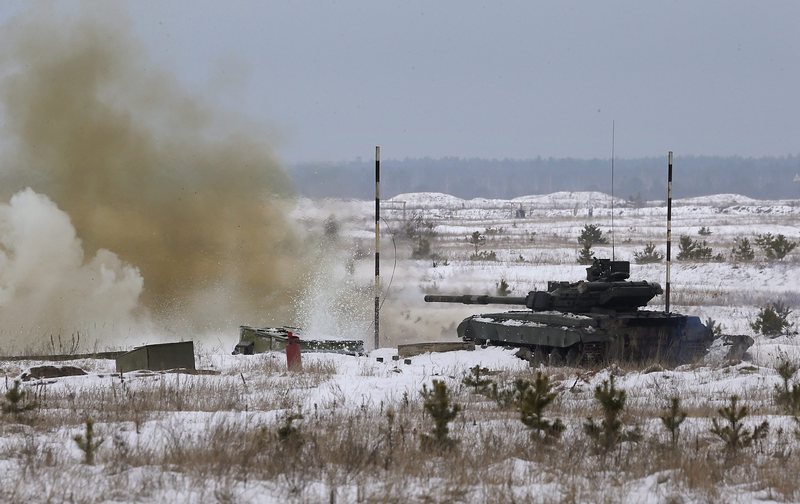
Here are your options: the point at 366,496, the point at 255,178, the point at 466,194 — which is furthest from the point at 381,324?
the point at 466,194

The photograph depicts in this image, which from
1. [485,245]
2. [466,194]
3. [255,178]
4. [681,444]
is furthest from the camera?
[466,194]

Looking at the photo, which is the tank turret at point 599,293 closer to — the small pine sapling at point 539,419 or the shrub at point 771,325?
the shrub at point 771,325

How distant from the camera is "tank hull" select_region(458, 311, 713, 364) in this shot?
18.6m

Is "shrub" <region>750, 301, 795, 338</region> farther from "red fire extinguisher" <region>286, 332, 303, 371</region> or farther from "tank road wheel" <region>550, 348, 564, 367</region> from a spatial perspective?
"red fire extinguisher" <region>286, 332, 303, 371</region>

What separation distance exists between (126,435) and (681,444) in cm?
483

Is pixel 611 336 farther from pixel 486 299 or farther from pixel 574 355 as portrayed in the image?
pixel 486 299

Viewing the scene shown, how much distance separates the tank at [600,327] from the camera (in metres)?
18.6

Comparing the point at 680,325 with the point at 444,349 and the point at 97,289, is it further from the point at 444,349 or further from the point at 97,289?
the point at 97,289

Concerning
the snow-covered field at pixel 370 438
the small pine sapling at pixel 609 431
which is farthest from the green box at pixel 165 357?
the small pine sapling at pixel 609 431

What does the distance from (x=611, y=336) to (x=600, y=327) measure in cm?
23

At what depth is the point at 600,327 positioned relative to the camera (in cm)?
1870

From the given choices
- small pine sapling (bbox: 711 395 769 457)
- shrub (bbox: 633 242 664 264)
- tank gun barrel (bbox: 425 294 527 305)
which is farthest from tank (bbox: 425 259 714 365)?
shrub (bbox: 633 242 664 264)

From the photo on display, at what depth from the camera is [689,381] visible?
15.3 meters

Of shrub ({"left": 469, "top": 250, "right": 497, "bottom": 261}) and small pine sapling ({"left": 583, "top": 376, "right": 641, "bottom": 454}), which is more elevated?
shrub ({"left": 469, "top": 250, "right": 497, "bottom": 261})
